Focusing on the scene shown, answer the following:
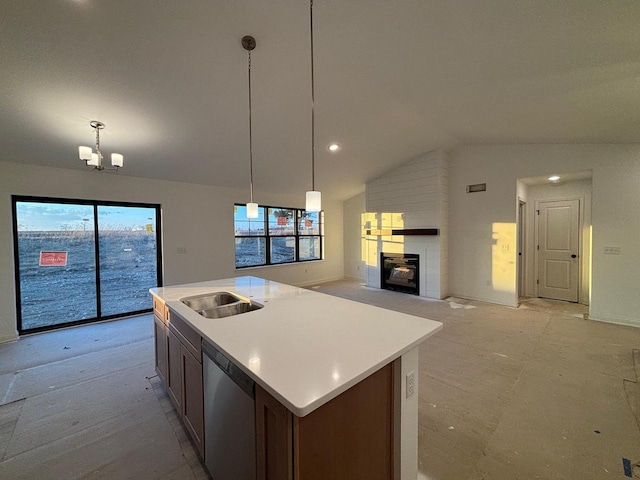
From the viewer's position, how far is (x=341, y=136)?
4121 mm

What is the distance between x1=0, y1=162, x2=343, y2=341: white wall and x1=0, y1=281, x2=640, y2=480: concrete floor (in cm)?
137

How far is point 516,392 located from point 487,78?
304cm

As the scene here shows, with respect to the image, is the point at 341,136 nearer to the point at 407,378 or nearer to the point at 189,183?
the point at 189,183

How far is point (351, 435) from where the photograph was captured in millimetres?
1079

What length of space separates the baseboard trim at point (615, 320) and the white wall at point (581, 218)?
785 mm

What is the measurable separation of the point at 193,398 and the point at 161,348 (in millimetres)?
888

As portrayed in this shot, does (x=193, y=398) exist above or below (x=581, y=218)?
below

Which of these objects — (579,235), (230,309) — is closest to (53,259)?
(230,309)

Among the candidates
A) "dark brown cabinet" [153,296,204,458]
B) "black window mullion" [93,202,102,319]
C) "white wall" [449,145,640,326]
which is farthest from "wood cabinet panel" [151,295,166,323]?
"white wall" [449,145,640,326]

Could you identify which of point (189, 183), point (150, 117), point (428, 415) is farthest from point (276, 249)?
point (428, 415)

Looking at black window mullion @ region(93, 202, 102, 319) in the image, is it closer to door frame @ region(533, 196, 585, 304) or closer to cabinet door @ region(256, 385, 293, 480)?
cabinet door @ region(256, 385, 293, 480)

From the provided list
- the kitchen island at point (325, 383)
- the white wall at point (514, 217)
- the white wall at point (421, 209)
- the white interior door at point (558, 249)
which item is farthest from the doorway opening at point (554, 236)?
the kitchen island at point (325, 383)

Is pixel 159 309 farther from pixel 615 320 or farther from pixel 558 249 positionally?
pixel 558 249

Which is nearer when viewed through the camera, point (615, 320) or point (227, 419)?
point (227, 419)
